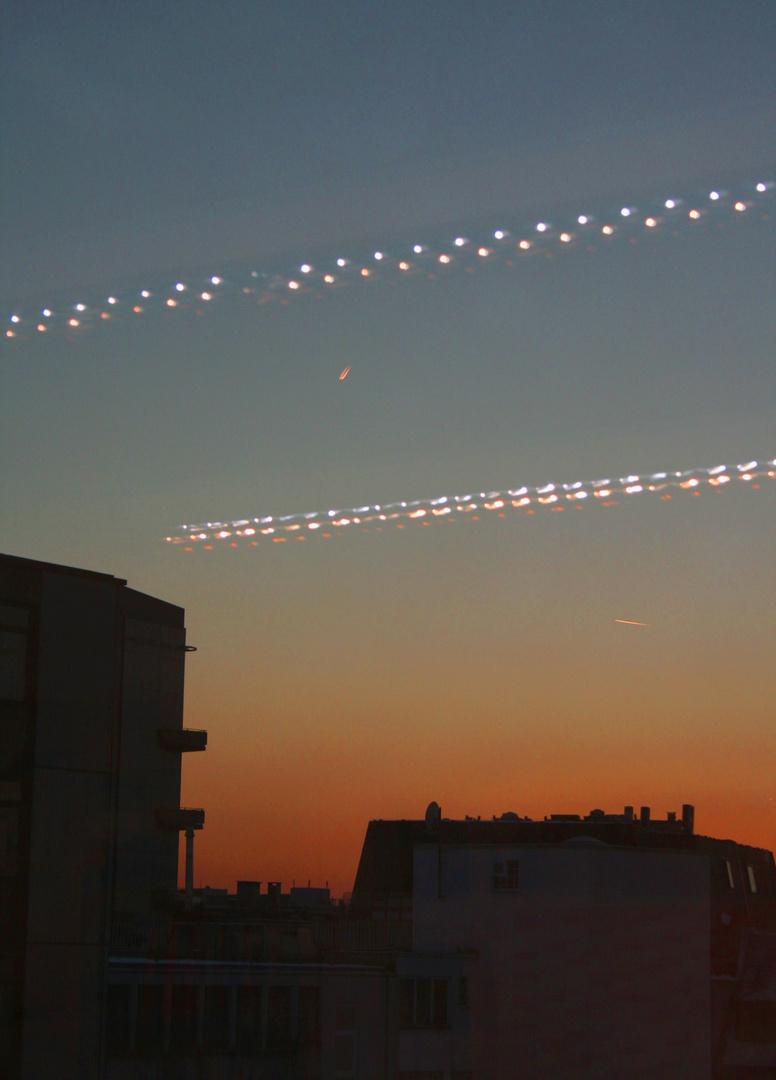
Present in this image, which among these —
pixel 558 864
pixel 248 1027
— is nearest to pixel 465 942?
pixel 558 864

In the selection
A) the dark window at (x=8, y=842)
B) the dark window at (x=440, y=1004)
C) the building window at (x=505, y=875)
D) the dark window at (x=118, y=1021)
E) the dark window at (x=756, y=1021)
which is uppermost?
the dark window at (x=8, y=842)

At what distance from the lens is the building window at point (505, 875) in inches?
1667


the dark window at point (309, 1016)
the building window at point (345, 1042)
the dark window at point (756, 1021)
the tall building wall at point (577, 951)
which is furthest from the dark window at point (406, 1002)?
the dark window at point (756, 1021)

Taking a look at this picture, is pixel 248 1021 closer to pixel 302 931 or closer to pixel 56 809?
pixel 302 931

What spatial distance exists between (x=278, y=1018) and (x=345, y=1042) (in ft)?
9.70

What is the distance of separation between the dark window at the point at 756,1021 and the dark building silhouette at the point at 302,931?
7 cm

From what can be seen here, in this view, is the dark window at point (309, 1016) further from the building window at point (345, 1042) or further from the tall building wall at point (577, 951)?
the tall building wall at point (577, 951)

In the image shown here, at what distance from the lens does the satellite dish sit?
4275cm

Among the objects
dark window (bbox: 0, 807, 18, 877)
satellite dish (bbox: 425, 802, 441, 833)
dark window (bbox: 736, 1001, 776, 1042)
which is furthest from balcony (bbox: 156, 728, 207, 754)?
dark window (bbox: 0, 807, 18, 877)

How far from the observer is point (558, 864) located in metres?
42.2

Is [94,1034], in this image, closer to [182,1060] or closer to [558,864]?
[182,1060]

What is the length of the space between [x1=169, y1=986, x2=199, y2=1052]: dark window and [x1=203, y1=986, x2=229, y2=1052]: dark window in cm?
34

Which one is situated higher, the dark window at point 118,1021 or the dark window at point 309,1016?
the dark window at point 118,1021

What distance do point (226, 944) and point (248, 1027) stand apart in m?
5.39
